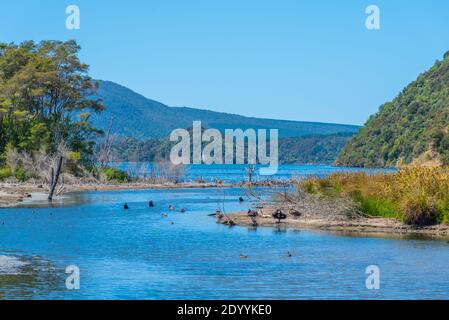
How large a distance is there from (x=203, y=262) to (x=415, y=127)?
14805 centimetres

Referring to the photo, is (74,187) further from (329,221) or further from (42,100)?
(329,221)

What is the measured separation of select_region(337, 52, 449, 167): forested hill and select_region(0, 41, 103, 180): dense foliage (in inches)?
2560

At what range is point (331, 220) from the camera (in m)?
42.4

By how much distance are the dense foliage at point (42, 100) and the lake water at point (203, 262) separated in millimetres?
43775

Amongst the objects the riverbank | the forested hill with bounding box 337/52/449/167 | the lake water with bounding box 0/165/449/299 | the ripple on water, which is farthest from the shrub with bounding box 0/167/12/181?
the forested hill with bounding box 337/52/449/167

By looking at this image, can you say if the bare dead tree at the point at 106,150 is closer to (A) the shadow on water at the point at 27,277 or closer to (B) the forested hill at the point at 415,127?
(B) the forested hill at the point at 415,127

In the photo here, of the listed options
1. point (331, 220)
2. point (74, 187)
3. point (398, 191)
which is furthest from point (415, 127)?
point (398, 191)

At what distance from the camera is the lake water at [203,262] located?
24562mm

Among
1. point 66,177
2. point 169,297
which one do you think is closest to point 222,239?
point 169,297

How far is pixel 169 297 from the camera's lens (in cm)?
2366

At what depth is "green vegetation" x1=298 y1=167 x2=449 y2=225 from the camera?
128ft

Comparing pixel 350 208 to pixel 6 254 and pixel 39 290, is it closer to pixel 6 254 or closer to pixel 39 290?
pixel 6 254

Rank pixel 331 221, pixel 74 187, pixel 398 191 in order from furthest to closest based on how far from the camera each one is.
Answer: pixel 74 187 < pixel 331 221 < pixel 398 191
